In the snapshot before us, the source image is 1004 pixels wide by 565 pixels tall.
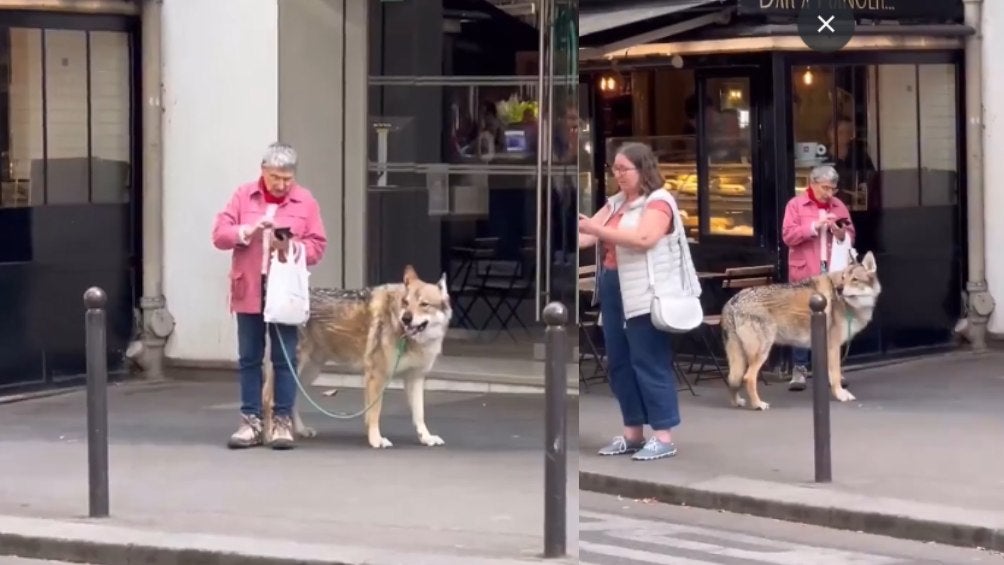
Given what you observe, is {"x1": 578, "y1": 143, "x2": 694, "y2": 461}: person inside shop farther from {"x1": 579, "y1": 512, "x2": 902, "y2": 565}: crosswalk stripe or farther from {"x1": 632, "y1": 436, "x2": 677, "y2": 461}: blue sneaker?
{"x1": 579, "y1": 512, "x2": 902, "y2": 565}: crosswalk stripe

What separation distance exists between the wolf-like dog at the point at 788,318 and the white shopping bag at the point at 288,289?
3194 millimetres

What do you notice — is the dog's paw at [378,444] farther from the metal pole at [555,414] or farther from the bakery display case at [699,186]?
the bakery display case at [699,186]

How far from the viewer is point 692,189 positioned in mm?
14031

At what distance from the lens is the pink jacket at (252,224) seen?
1008 centimetres

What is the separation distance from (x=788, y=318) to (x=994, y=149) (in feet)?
10.9

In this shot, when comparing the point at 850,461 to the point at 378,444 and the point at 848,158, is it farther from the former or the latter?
the point at 848,158

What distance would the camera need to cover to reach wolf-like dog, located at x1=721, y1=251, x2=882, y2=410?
→ 11945 millimetres

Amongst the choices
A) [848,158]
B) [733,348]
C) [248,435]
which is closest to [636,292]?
[248,435]

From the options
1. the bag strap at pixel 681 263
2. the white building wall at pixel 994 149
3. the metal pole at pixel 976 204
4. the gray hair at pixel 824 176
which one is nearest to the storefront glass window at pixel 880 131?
the metal pole at pixel 976 204

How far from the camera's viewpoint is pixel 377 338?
33.4ft

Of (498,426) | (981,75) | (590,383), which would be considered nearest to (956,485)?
(498,426)

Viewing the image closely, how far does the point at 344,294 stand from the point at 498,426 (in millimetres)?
1358

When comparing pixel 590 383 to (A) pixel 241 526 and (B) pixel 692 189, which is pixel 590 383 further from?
(A) pixel 241 526

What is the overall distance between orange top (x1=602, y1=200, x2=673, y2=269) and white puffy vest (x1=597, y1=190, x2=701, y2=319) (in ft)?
0.07
